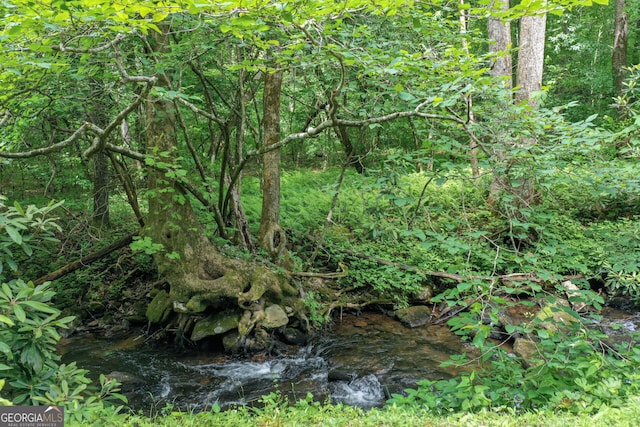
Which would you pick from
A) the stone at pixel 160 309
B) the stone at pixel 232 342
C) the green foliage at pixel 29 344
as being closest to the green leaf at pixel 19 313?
the green foliage at pixel 29 344

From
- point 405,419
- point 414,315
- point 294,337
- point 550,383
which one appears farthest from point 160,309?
point 550,383

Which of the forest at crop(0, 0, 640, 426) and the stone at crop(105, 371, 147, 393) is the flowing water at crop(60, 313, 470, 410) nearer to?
the stone at crop(105, 371, 147, 393)

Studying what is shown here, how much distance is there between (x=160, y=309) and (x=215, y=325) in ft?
3.76

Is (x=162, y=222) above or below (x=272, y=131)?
below

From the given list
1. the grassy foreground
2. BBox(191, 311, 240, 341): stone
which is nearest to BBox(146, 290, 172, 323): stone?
BBox(191, 311, 240, 341): stone

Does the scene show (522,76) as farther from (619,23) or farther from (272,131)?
(619,23)

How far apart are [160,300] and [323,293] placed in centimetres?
332

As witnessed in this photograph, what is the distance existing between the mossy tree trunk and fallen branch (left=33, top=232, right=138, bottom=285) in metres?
1.82

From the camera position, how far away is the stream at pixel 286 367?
5.73 m

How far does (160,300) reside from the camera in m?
7.57

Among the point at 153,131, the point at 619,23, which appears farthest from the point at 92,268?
Result: the point at 619,23

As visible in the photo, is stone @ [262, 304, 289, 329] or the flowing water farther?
stone @ [262, 304, 289, 329]

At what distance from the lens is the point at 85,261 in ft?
28.0

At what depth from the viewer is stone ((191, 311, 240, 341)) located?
23.3ft
